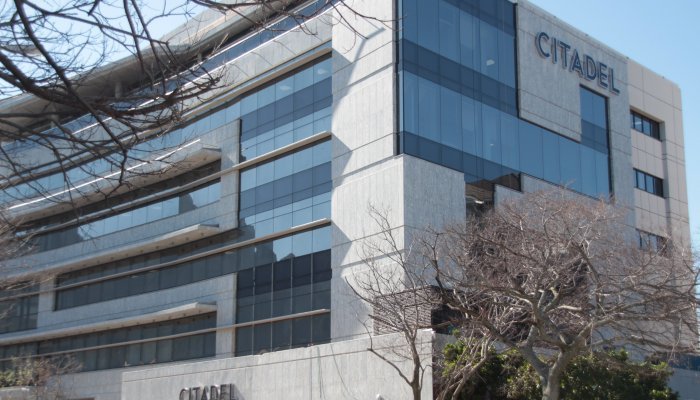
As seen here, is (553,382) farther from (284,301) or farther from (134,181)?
(134,181)

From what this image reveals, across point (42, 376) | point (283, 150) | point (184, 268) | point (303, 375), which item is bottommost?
point (303, 375)

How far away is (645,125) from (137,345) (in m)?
29.5

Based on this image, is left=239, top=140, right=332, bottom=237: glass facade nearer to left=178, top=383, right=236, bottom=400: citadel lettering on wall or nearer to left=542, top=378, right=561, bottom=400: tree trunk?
left=178, top=383, right=236, bottom=400: citadel lettering on wall

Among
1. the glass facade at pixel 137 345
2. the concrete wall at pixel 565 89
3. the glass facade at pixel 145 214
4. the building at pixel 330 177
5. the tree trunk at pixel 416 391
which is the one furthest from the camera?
the glass facade at pixel 145 214

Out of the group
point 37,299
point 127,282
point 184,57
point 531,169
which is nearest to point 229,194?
point 127,282

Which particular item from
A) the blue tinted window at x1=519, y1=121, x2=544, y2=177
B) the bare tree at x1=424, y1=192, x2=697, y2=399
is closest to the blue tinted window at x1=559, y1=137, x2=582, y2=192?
the blue tinted window at x1=519, y1=121, x2=544, y2=177

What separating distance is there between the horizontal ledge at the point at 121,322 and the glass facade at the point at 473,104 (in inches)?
567

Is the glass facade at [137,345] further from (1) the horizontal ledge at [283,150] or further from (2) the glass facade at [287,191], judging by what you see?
(1) the horizontal ledge at [283,150]

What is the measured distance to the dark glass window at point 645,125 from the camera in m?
48.0

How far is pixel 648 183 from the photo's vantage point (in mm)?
47906

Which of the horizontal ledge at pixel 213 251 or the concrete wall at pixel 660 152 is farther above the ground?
the concrete wall at pixel 660 152

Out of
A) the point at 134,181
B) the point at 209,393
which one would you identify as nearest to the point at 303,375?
the point at 209,393

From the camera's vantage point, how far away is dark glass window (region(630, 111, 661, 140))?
48031 mm

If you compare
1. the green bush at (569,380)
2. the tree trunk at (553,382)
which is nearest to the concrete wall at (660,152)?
the green bush at (569,380)
